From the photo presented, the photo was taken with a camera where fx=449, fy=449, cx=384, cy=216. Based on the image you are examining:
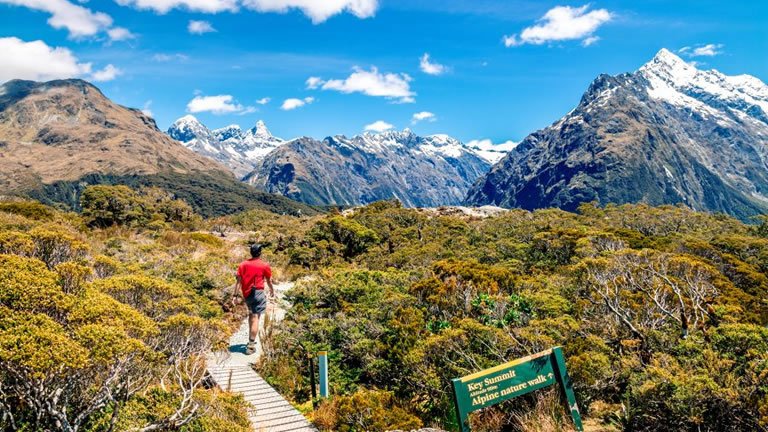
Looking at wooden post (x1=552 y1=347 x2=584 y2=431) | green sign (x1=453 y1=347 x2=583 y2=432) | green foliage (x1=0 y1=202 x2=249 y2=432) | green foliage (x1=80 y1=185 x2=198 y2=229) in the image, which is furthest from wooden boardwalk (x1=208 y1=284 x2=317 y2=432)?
green foliage (x1=80 y1=185 x2=198 y2=229)

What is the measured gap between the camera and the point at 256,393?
854cm

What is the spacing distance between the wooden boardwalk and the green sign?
290 centimetres

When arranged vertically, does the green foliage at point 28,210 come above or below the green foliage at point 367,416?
above

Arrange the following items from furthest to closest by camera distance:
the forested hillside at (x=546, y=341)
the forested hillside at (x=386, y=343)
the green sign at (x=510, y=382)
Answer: the forested hillside at (x=546, y=341) < the green sign at (x=510, y=382) < the forested hillside at (x=386, y=343)

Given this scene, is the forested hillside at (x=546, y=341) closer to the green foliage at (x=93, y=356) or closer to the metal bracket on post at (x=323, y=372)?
the metal bracket on post at (x=323, y=372)

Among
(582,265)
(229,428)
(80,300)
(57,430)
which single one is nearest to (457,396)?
(229,428)

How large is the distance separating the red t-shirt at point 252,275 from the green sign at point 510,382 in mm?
6076

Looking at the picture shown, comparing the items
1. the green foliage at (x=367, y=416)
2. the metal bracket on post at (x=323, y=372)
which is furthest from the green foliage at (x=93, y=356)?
the metal bracket on post at (x=323, y=372)

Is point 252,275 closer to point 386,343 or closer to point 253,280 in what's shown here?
point 253,280

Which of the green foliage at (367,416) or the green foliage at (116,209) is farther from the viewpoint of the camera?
the green foliage at (116,209)

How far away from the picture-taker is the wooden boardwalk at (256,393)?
→ 24.4 ft

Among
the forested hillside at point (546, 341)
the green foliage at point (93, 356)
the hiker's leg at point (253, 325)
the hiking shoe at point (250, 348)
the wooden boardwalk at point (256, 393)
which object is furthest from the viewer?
the hiking shoe at point (250, 348)

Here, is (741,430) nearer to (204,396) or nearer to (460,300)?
(460,300)

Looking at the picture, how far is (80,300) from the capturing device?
5.74m
